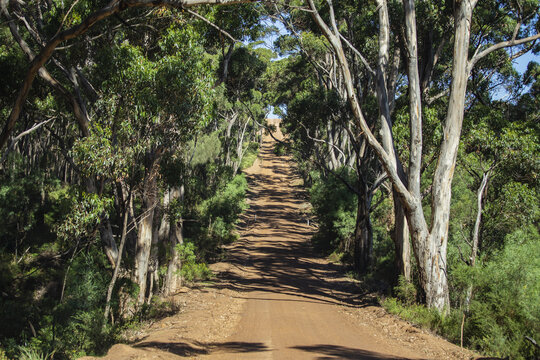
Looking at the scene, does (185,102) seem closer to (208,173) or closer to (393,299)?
(393,299)

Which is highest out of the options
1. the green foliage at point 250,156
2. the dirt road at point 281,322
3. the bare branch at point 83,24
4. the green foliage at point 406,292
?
the green foliage at point 250,156

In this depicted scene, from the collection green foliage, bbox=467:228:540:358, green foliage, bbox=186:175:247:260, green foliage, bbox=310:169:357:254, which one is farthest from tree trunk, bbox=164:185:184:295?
green foliage, bbox=467:228:540:358

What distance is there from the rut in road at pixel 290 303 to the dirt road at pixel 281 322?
0.02 meters

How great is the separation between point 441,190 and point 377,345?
4.48 meters

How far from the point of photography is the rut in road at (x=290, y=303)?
8.27 metres

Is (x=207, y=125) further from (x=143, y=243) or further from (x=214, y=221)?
(x=214, y=221)

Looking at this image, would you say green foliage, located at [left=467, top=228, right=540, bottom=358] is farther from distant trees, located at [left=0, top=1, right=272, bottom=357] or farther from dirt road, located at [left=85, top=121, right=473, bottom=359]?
distant trees, located at [left=0, top=1, right=272, bottom=357]

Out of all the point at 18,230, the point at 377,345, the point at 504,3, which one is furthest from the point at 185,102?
the point at 18,230

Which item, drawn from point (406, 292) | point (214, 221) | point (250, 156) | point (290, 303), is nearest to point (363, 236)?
point (290, 303)

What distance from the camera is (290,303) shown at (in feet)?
43.8

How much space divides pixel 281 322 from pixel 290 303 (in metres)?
2.62

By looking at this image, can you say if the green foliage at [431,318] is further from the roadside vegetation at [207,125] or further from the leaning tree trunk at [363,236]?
the leaning tree trunk at [363,236]

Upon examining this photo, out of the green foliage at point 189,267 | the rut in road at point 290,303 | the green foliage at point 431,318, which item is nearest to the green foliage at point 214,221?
the rut in road at point 290,303

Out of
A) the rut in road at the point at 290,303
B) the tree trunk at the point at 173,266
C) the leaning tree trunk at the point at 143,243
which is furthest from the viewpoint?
the tree trunk at the point at 173,266
